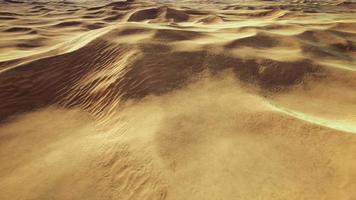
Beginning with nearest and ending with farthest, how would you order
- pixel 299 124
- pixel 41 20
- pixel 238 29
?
pixel 299 124 → pixel 238 29 → pixel 41 20

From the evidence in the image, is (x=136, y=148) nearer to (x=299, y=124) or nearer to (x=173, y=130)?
(x=173, y=130)

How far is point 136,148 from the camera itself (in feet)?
12.0

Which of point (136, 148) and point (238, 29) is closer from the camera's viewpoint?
point (136, 148)

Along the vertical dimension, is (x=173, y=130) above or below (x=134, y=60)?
below

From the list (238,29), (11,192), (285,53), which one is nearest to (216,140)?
(11,192)

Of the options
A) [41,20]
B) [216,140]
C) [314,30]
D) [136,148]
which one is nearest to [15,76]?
[136,148]

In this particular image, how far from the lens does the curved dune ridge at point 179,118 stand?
3268mm


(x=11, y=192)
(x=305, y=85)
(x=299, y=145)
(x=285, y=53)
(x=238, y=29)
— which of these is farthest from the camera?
(x=238, y=29)

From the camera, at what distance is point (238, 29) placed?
882 cm

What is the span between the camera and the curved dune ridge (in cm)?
327

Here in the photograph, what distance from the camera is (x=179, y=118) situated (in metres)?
4.21

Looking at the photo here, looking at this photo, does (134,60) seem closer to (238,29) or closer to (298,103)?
(298,103)

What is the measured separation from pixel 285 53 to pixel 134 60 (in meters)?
3.51

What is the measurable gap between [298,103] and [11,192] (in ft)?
14.8
